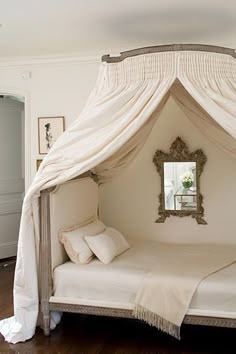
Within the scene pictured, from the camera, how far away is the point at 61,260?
3443mm

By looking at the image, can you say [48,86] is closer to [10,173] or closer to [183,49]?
[10,173]

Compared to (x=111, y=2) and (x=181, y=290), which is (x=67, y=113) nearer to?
(x=111, y=2)

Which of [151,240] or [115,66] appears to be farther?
[151,240]

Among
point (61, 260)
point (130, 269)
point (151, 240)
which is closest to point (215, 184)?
point (151, 240)

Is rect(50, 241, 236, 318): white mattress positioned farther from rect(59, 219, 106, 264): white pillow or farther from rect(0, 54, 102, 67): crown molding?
rect(0, 54, 102, 67): crown molding

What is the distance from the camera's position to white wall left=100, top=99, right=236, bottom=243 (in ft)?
14.3

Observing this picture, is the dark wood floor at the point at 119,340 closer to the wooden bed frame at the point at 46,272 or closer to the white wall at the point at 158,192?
the wooden bed frame at the point at 46,272

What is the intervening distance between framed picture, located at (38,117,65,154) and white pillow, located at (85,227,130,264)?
1.51 m

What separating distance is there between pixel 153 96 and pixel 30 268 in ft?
5.57

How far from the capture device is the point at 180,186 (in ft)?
14.7

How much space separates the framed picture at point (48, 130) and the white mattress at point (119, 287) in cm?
184

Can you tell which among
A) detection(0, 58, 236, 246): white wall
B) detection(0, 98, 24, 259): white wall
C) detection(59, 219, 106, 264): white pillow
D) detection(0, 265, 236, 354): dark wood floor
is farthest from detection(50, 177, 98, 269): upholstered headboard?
detection(0, 98, 24, 259): white wall

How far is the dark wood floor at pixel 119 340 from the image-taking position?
2994 millimetres

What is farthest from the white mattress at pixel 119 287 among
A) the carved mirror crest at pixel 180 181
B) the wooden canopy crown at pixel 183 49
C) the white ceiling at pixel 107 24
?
the white ceiling at pixel 107 24
